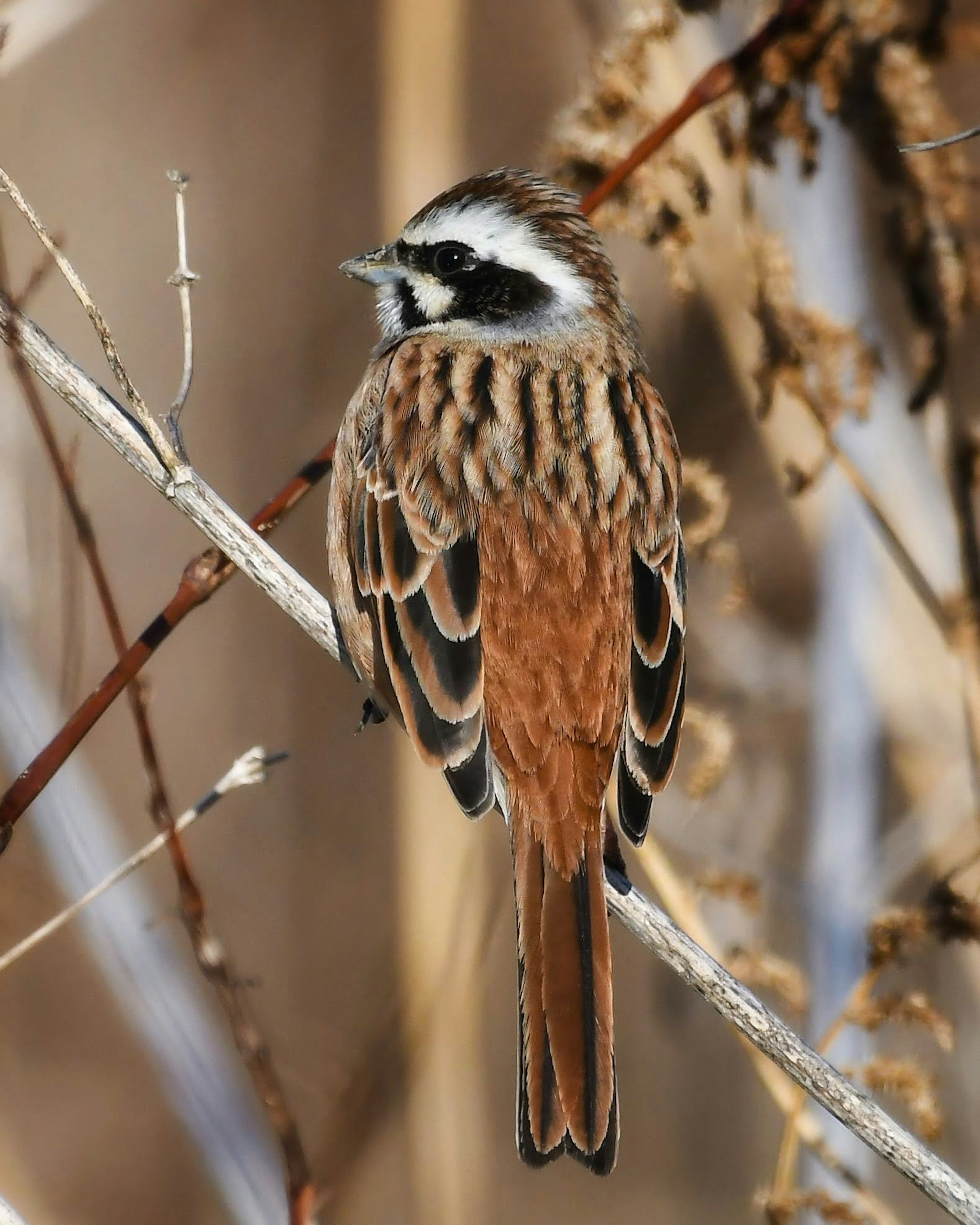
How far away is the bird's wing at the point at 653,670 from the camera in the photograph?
8.39ft

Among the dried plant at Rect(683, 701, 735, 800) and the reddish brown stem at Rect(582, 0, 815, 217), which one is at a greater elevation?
the reddish brown stem at Rect(582, 0, 815, 217)

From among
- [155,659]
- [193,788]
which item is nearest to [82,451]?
[155,659]

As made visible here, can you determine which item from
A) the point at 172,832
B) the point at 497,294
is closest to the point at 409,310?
the point at 497,294

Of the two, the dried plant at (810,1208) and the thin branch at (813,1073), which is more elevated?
the thin branch at (813,1073)

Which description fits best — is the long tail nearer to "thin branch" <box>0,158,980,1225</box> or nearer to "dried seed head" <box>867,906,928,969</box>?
"thin branch" <box>0,158,980,1225</box>

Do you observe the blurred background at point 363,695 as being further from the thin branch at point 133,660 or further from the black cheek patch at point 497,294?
the thin branch at point 133,660

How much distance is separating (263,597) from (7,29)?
1.87 m

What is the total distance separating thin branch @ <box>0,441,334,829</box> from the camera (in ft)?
7.50

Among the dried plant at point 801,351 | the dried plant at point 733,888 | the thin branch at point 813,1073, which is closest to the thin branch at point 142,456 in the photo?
the thin branch at point 813,1073

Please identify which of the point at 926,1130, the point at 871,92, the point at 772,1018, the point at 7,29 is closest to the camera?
the point at 772,1018

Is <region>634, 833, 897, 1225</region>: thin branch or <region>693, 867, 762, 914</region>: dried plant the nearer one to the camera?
<region>634, 833, 897, 1225</region>: thin branch

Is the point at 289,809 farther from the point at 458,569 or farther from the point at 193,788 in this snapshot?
the point at 458,569

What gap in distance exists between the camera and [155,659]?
407cm

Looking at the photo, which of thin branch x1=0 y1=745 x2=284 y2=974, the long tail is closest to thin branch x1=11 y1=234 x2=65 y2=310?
thin branch x1=0 y1=745 x2=284 y2=974
